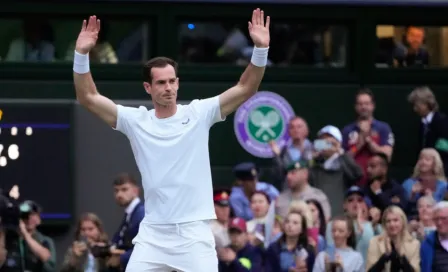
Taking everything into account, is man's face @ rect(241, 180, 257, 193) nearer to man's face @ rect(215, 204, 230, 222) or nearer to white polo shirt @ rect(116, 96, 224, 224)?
man's face @ rect(215, 204, 230, 222)

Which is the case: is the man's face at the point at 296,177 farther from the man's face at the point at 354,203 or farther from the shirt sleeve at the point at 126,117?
the shirt sleeve at the point at 126,117

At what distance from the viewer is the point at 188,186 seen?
8.97m

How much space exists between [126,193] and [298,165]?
6.43 ft

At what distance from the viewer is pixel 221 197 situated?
13.2 metres

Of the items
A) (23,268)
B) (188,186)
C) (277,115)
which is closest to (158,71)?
(188,186)

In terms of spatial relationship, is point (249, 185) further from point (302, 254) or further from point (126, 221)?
point (126, 221)

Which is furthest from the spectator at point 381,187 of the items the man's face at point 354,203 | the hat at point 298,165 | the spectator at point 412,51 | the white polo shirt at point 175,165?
the white polo shirt at point 175,165

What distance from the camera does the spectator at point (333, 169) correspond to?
560 inches

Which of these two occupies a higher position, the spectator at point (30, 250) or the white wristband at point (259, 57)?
the white wristband at point (259, 57)

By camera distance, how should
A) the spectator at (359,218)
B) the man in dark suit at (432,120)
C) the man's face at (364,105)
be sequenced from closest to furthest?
the spectator at (359,218)
the man's face at (364,105)
the man in dark suit at (432,120)

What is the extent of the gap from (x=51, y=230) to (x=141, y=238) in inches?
224

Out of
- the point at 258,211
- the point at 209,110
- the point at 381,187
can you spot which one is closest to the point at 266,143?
the point at 381,187

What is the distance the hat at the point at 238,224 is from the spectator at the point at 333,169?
1568mm

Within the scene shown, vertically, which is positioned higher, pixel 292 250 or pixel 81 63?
pixel 81 63
